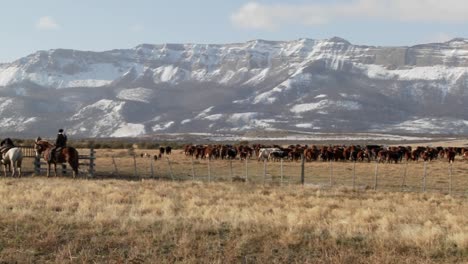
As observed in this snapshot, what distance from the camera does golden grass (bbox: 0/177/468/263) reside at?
12.4 metres

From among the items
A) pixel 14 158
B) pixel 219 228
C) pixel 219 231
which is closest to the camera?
pixel 219 231

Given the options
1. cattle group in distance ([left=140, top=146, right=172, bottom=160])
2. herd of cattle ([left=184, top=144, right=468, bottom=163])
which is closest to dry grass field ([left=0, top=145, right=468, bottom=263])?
herd of cattle ([left=184, top=144, right=468, bottom=163])

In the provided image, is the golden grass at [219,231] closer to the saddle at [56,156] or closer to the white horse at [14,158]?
the saddle at [56,156]

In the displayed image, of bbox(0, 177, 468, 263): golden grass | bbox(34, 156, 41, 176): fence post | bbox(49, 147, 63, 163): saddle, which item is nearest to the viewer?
bbox(0, 177, 468, 263): golden grass

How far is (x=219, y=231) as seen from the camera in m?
14.4

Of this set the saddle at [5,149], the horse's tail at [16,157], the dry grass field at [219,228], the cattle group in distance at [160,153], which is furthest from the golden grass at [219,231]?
the cattle group in distance at [160,153]

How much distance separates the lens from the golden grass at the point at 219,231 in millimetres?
12430

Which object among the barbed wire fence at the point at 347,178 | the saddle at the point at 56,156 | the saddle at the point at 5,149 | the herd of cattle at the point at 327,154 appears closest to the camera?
the saddle at the point at 56,156

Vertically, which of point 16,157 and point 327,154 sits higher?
point 16,157

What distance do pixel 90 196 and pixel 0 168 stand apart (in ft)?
54.2

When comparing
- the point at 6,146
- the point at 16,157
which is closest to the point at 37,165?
the point at 6,146

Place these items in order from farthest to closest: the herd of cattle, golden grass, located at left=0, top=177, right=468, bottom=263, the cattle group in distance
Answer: the cattle group in distance → the herd of cattle → golden grass, located at left=0, top=177, right=468, bottom=263

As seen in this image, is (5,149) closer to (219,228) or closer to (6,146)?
(6,146)

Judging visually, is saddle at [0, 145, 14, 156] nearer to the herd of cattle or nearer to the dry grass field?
the dry grass field
